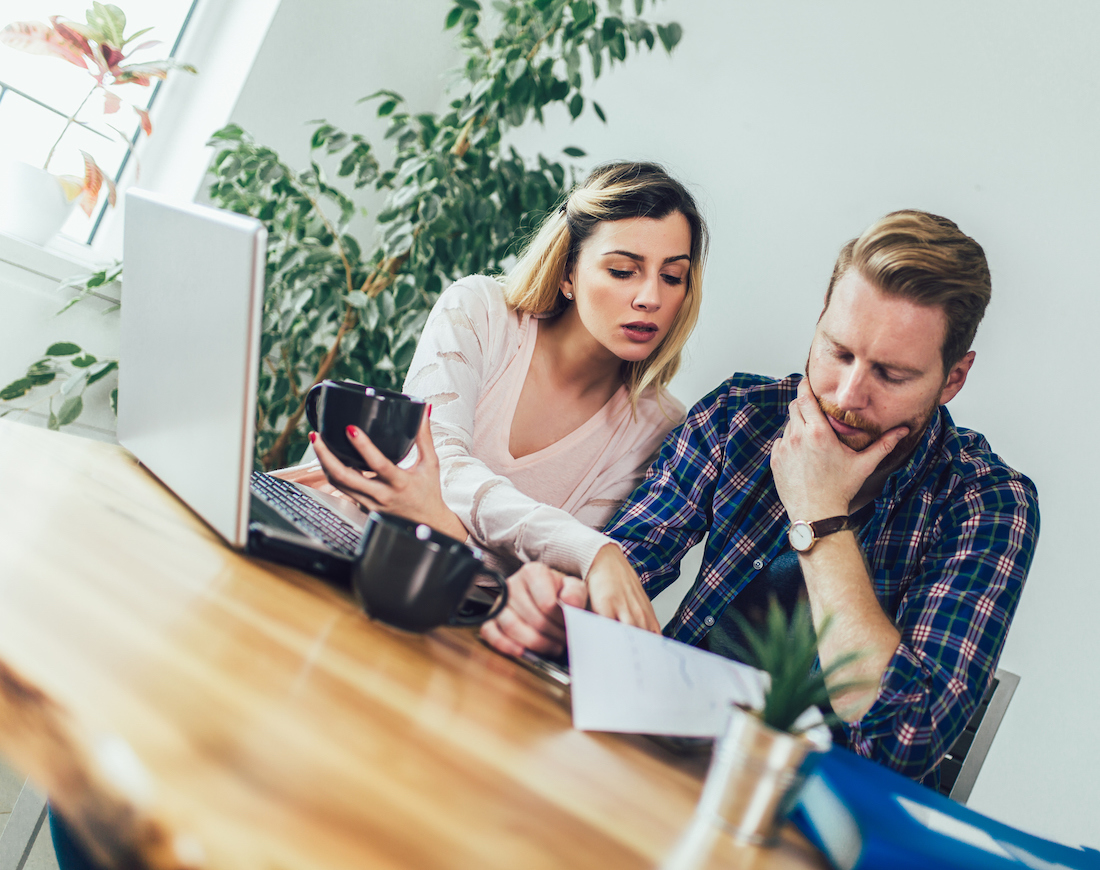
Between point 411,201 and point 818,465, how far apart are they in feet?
4.19

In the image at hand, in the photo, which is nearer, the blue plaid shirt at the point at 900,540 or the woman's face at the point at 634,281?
the blue plaid shirt at the point at 900,540

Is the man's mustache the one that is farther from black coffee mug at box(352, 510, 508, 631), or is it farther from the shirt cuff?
black coffee mug at box(352, 510, 508, 631)

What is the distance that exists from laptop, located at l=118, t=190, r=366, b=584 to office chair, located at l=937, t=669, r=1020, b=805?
93 centimetres

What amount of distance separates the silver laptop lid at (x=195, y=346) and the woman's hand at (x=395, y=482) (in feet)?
0.49

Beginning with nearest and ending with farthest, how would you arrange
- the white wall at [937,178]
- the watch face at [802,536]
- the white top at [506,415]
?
the watch face at [802,536], the white top at [506,415], the white wall at [937,178]

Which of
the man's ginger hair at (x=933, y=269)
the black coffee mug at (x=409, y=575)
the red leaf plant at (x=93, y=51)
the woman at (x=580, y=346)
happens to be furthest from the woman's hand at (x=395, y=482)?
the red leaf plant at (x=93, y=51)

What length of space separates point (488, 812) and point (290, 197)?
6.50 ft

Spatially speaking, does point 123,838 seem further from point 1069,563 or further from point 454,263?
point 454,263

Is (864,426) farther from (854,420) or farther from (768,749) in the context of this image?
(768,749)

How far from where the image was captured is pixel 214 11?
2184 millimetres

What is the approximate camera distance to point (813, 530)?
1059mm

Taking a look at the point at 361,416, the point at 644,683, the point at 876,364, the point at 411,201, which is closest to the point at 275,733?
the point at 644,683

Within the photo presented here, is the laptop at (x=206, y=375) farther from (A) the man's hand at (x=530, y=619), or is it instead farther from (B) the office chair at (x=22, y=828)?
(B) the office chair at (x=22, y=828)

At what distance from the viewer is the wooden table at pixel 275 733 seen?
0.29 metres
